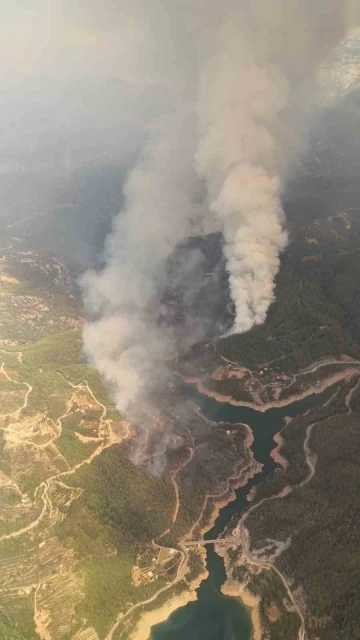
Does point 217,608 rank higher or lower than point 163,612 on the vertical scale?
lower

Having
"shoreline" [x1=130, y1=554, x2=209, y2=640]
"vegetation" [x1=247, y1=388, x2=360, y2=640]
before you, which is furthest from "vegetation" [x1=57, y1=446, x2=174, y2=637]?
"vegetation" [x1=247, y1=388, x2=360, y2=640]

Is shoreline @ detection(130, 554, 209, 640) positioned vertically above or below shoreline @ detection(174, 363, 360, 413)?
below

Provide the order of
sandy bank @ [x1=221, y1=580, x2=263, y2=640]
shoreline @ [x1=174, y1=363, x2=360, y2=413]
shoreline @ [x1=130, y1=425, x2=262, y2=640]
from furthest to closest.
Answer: shoreline @ [x1=174, y1=363, x2=360, y2=413]
shoreline @ [x1=130, y1=425, x2=262, y2=640]
sandy bank @ [x1=221, y1=580, x2=263, y2=640]

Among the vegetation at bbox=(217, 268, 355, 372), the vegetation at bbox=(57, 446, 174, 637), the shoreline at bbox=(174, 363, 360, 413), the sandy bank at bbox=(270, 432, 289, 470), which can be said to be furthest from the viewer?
the vegetation at bbox=(217, 268, 355, 372)

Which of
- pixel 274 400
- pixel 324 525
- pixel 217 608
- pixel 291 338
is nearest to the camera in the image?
pixel 217 608

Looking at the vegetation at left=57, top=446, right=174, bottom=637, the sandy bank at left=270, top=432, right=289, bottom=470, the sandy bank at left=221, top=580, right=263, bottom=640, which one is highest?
the sandy bank at left=270, top=432, right=289, bottom=470

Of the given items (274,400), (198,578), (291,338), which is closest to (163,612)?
(198,578)

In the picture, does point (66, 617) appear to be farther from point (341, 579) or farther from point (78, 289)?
point (78, 289)

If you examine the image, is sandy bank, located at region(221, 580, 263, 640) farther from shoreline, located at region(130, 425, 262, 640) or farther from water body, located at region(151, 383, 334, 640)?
water body, located at region(151, 383, 334, 640)

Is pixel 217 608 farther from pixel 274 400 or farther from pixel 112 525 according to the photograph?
pixel 274 400
